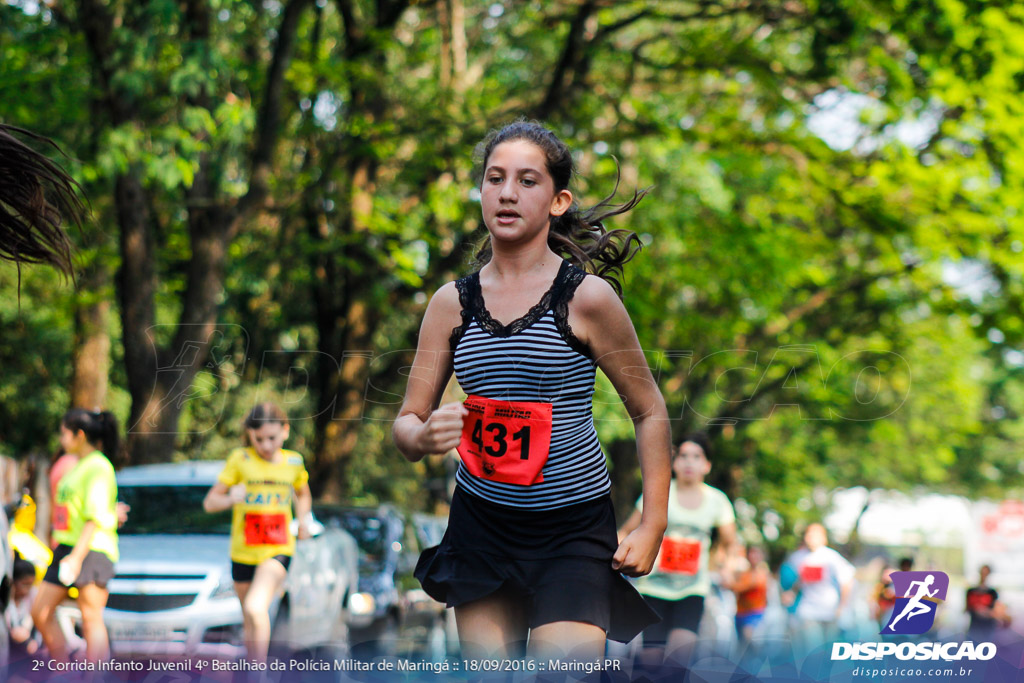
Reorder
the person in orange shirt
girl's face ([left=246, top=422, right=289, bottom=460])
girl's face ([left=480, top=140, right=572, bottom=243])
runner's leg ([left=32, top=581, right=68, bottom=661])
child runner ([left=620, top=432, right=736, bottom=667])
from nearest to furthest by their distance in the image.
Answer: girl's face ([left=480, top=140, right=572, bottom=243]) < child runner ([left=620, top=432, right=736, bottom=667]) < runner's leg ([left=32, top=581, right=68, bottom=661]) < girl's face ([left=246, top=422, right=289, bottom=460]) < the person in orange shirt

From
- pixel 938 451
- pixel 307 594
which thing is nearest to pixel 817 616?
pixel 307 594

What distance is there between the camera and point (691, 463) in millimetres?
6418

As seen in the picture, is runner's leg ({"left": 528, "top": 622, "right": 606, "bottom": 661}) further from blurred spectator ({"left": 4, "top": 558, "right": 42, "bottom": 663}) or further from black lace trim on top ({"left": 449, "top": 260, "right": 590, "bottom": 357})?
blurred spectator ({"left": 4, "top": 558, "right": 42, "bottom": 663})

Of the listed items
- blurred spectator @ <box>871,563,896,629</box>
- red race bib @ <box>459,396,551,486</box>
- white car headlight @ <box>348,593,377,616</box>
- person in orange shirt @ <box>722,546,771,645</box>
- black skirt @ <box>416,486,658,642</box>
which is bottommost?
white car headlight @ <box>348,593,377,616</box>

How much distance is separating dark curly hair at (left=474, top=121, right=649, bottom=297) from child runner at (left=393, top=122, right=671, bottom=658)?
0.01 metres

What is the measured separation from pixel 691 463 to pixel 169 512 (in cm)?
404

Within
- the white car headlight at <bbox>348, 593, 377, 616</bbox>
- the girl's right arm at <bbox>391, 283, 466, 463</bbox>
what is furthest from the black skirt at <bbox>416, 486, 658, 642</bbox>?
the white car headlight at <bbox>348, 593, 377, 616</bbox>

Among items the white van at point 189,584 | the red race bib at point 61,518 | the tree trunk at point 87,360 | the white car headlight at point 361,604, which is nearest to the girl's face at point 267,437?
the red race bib at point 61,518

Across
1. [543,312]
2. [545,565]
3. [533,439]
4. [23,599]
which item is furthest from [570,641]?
[23,599]

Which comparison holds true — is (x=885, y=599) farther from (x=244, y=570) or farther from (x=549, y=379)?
(x=549, y=379)

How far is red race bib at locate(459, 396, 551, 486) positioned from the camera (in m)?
2.88

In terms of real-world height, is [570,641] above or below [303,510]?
above

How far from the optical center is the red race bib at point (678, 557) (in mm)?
6078

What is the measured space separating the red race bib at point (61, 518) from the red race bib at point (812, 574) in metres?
6.73
